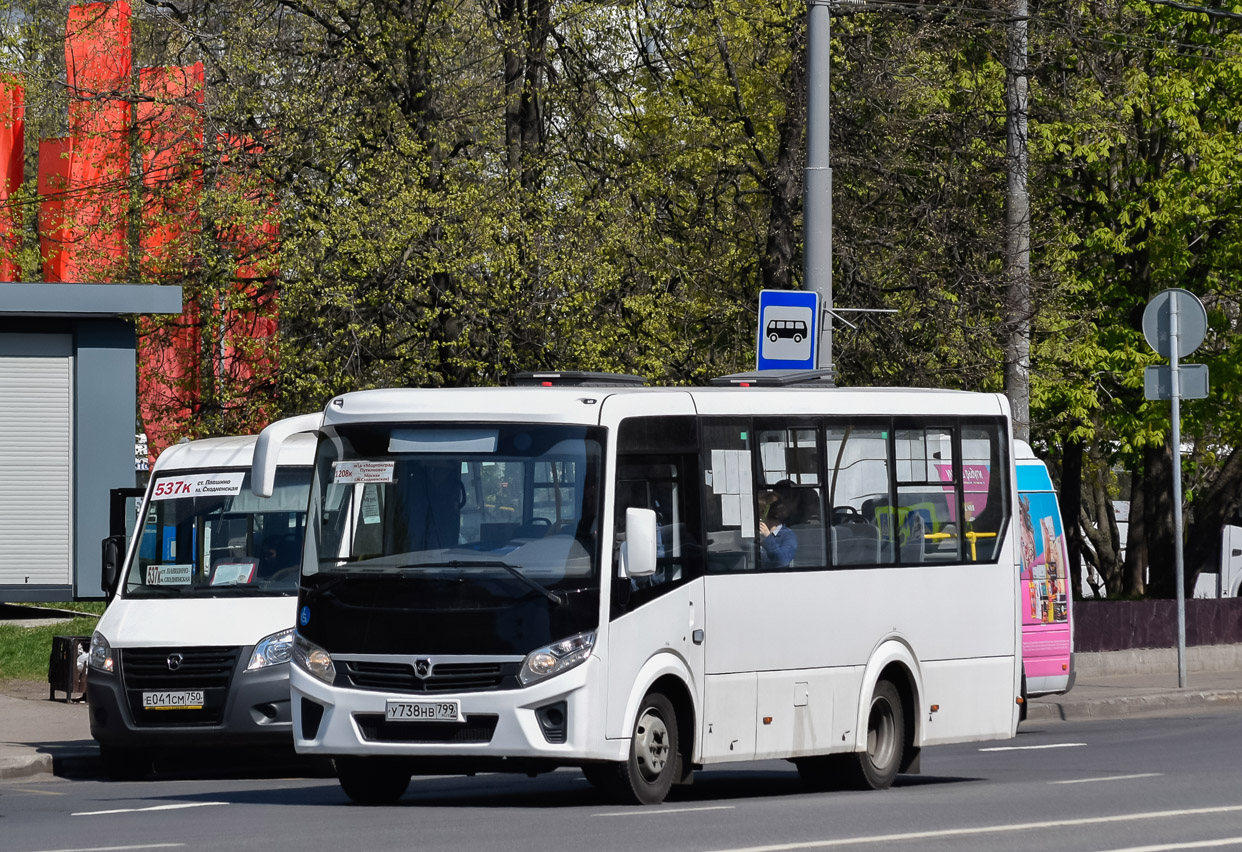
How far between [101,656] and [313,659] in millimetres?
3813

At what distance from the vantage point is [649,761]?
11.7 meters

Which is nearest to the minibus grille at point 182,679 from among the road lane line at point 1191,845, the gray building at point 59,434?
the road lane line at point 1191,845

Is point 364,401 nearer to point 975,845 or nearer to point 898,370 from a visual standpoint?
point 975,845

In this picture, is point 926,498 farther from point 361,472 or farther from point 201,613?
point 201,613

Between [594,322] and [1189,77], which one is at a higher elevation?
[1189,77]

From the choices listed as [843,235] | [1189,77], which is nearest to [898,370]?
[843,235]

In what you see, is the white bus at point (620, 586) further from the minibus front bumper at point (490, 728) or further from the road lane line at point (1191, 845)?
the road lane line at point (1191, 845)

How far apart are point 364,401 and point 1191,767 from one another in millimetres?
6330

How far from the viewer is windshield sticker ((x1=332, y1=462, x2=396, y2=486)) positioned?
468 inches

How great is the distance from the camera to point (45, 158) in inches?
1394

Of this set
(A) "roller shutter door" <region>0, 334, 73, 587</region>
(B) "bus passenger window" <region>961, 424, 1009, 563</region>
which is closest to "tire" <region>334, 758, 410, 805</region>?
(B) "bus passenger window" <region>961, 424, 1009, 563</region>

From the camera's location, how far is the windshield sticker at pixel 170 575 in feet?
50.6

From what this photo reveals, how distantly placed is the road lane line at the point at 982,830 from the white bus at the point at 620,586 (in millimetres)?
1986

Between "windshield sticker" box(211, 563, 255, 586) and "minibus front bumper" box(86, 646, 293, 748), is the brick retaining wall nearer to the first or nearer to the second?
"windshield sticker" box(211, 563, 255, 586)
